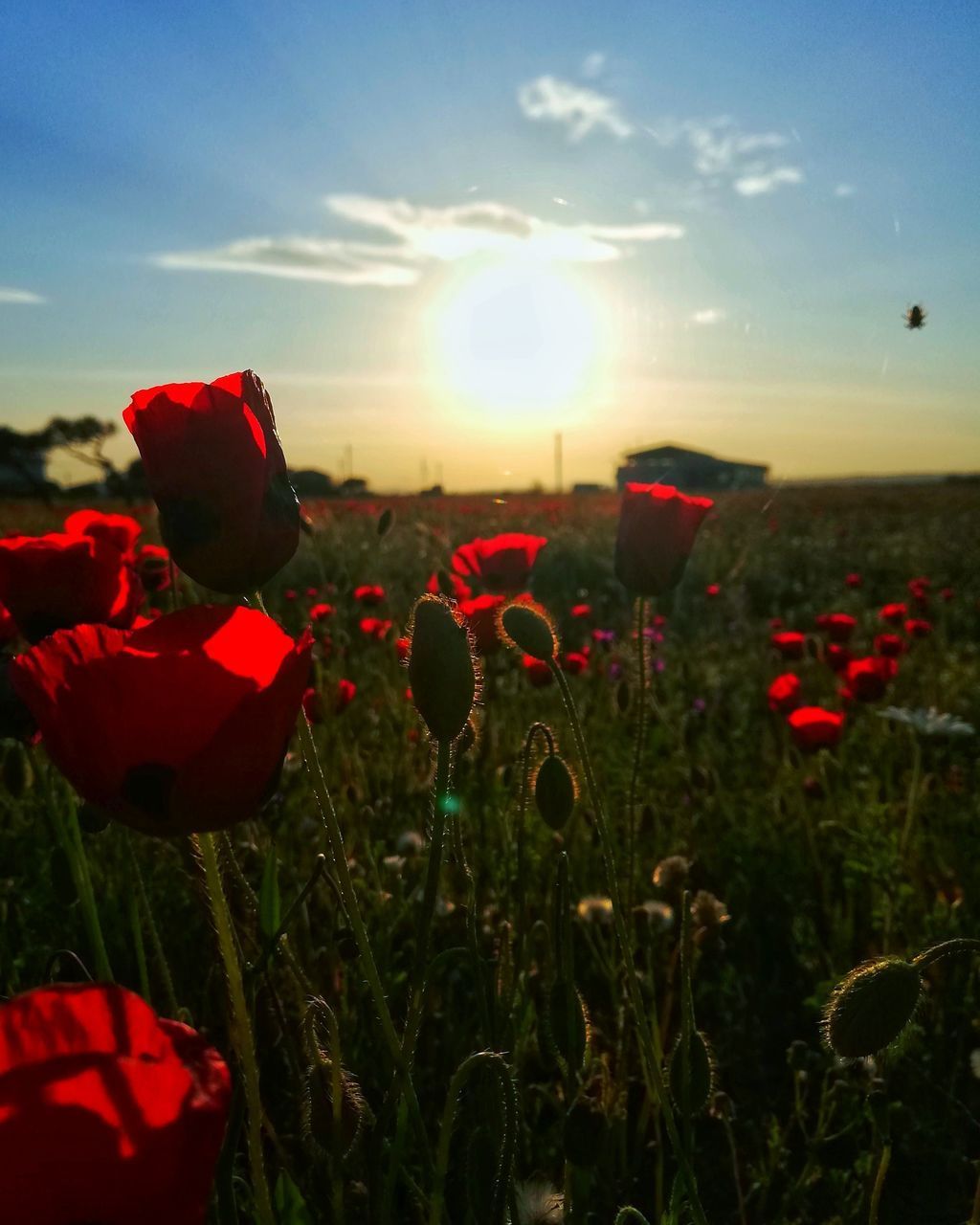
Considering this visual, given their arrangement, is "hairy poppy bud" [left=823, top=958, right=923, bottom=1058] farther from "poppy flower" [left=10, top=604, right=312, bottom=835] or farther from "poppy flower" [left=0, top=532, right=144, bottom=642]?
"poppy flower" [left=0, top=532, right=144, bottom=642]

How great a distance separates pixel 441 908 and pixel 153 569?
105 centimetres

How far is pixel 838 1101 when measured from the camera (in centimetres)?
174

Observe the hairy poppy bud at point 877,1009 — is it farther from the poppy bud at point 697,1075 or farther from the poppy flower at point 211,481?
the poppy flower at point 211,481

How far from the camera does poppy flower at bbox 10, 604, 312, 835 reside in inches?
26.7

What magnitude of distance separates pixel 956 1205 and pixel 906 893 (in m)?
0.69

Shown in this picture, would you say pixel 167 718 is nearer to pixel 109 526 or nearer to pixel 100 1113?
pixel 100 1113

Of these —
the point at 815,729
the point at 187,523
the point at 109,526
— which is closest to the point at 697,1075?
the point at 187,523

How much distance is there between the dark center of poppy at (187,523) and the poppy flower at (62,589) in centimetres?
40

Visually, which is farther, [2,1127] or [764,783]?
[764,783]

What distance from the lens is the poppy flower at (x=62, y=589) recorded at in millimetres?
1187

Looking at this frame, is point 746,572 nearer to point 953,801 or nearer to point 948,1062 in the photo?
point 953,801

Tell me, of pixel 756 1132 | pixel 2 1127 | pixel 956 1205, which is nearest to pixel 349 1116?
pixel 2 1127

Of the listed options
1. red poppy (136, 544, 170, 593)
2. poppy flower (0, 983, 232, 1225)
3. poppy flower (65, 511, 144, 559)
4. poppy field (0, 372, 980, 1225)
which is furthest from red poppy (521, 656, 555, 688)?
poppy flower (0, 983, 232, 1225)

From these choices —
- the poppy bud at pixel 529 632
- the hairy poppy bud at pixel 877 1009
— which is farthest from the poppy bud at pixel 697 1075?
the poppy bud at pixel 529 632
